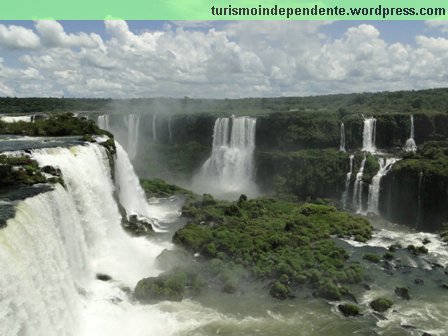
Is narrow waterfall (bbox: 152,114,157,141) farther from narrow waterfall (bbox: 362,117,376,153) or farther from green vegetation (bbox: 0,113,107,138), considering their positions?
narrow waterfall (bbox: 362,117,376,153)

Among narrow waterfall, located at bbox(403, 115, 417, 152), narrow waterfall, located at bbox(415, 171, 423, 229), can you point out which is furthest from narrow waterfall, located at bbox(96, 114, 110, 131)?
narrow waterfall, located at bbox(415, 171, 423, 229)

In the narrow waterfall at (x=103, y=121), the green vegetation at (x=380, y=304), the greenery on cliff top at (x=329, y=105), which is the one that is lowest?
the green vegetation at (x=380, y=304)

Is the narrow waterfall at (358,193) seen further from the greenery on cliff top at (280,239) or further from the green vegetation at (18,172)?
the green vegetation at (18,172)

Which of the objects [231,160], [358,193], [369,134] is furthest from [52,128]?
[369,134]

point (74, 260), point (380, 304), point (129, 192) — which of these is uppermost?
point (129, 192)

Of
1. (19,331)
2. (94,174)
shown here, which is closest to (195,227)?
(94,174)

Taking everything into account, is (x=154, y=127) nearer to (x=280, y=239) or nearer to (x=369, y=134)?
(x=369, y=134)

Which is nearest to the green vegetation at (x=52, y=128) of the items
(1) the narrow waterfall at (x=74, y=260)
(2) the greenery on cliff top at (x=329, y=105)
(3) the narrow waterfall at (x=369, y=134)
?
(1) the narrow waterfall at (x=74, y=260)
